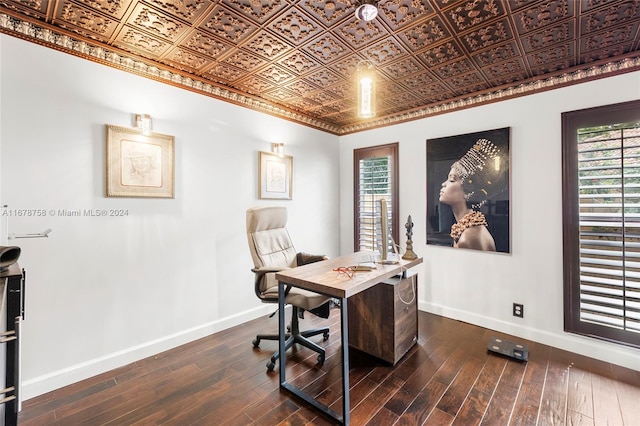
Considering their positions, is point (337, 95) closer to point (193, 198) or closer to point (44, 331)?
point (193, 198)

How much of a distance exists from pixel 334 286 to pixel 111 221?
1925mm

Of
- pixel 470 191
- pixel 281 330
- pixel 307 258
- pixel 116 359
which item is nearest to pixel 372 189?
pixel 470 191

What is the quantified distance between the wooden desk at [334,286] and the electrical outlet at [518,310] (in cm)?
146

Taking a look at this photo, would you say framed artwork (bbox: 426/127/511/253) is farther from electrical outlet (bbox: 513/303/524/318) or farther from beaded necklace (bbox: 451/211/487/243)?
electrical outlet (bbox: 513/303/524/318)

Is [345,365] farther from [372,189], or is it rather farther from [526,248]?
[372,189]

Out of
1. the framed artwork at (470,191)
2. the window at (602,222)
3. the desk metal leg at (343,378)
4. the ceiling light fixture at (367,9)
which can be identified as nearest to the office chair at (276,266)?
the desk metal leg at (343,378)

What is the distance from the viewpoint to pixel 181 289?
8.95 ft

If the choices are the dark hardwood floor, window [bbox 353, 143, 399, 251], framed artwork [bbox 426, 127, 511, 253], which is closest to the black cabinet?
the dark hardwood floor

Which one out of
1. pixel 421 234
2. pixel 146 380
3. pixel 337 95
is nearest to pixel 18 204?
pixel 146 380

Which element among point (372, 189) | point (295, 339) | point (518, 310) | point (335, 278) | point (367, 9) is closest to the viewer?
point (367, 9)

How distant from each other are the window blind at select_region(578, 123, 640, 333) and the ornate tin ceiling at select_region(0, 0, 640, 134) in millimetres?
607

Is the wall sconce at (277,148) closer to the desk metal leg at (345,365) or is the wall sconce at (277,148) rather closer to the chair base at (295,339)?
the chair base at (295,339)

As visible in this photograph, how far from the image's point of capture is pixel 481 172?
3049mm

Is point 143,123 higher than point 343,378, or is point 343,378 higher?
point 143,123
